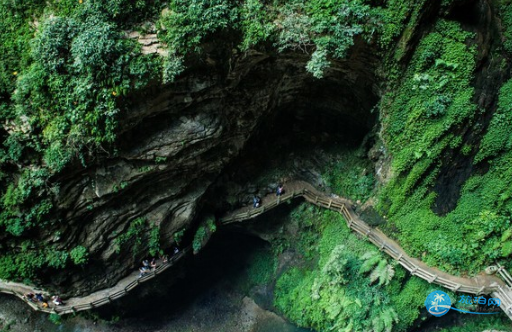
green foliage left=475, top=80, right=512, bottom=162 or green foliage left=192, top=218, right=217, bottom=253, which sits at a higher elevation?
green foliage left=475, top=80, right=512, bottom=162

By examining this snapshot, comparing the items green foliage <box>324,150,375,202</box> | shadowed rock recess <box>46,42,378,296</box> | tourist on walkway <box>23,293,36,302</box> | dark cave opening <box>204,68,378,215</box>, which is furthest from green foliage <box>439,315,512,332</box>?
tourist on walkway <box>23,293,36,302</box>

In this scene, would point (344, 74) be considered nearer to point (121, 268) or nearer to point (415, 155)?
point (415, 155)

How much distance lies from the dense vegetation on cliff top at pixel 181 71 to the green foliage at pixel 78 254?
0.04 meters

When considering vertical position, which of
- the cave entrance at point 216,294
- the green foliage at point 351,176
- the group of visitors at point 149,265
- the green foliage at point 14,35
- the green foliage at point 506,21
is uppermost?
the green foliage at point 506,21

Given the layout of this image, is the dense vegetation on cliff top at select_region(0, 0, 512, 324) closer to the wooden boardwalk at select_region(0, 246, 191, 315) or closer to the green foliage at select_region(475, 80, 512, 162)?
the green foliage at select_region(475, 80, 512, 162)

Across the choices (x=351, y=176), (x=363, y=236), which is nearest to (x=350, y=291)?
(x=363, y=236)

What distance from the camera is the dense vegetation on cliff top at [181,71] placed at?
33.8ft

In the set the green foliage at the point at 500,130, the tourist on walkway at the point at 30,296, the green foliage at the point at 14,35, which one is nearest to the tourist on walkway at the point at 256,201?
the green foliage at the point at 500,130

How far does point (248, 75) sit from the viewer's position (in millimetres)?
13148

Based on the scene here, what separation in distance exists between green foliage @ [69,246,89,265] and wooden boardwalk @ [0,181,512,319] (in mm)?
2706

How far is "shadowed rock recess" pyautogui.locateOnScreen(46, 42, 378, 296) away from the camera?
1202cm

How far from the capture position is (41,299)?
47.7ft

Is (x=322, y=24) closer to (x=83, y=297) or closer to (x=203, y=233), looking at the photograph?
(x=203, y=233)

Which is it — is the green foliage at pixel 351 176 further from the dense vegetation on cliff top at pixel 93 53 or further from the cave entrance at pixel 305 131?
the dense vegetation on cliff top at pixel 93 53
